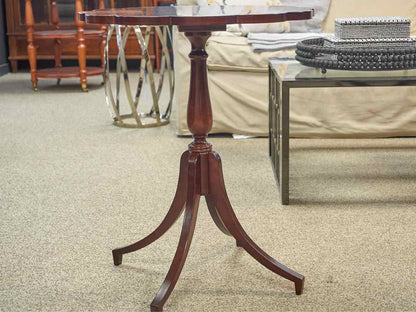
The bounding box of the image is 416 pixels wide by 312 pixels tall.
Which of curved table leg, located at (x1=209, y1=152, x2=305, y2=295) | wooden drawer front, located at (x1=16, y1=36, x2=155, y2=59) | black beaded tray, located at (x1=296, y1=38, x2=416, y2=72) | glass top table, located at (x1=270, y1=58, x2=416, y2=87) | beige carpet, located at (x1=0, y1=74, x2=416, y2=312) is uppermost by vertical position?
black beaded tray, located at (x1=296, y1=38, x2=416, y2=72)

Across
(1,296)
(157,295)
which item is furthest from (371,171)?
(1,296)

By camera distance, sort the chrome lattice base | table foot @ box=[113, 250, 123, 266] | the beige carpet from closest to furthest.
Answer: the beige carpet → table foot @ box=[113, 250, 123, 266] → the chrome lattice base

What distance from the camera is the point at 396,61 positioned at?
219 cm

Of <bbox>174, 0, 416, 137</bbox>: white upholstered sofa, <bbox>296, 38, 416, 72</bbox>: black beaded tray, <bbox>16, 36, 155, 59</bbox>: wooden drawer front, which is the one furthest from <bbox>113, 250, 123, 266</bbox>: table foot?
<bbox>16, 36, 155, 59</bbox>: wooden drawer front

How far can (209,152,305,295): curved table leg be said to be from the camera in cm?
162

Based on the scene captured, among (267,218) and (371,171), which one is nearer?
(267,218)

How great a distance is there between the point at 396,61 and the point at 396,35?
187 millimetres

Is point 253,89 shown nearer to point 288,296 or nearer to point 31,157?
point 31,157

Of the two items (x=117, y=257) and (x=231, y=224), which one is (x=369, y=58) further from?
(x=117, y=257)

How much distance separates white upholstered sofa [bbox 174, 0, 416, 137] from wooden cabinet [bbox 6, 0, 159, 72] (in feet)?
8.30

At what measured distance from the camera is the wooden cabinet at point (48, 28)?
5.66 m

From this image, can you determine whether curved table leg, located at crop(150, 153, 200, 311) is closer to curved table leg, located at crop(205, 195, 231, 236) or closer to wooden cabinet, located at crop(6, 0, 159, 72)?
curved table leg, located at crop(205, 195, 231, 236)

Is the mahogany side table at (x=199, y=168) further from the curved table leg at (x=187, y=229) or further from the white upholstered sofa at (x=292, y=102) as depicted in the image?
the white upholstered sofa at (x=292, y=102)

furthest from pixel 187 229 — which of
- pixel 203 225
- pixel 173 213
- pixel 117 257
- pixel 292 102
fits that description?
pixel 292 102
